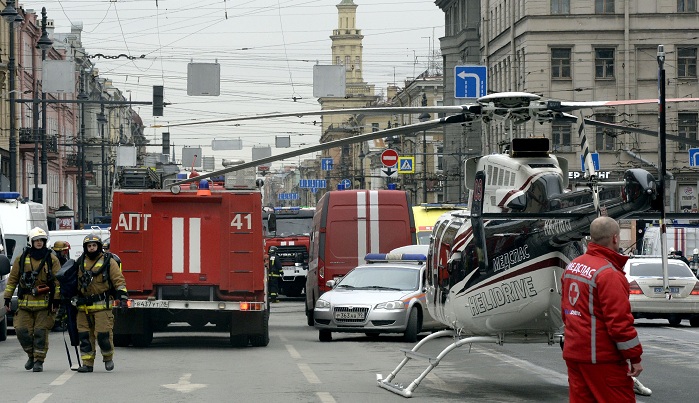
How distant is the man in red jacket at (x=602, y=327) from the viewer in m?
9.40

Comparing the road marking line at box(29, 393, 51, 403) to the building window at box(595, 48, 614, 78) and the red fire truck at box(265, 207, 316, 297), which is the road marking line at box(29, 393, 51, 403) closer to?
the red fire truck at box(265, 207, 316, 297)

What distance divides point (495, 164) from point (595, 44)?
6003 cm

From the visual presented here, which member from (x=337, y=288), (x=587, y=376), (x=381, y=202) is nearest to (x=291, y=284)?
(x=381, y=202)

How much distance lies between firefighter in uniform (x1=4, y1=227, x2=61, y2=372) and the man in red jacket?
10.1 meters

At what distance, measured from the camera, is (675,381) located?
647 inches

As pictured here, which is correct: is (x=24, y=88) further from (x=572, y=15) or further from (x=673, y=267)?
(x=673, y=267)

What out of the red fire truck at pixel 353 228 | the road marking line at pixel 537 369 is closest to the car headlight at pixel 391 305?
the road marking line at pixel 537 369

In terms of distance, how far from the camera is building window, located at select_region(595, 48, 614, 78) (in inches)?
2869

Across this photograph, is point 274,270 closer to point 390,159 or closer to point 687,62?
point 390,159

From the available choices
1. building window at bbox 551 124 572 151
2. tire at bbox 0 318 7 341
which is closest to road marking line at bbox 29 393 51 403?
tire at bbox 0 318 7 341

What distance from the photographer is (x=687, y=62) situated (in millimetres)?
72812

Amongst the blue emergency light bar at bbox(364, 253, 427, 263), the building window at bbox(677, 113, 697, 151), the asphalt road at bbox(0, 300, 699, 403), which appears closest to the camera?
the asphalt road at bbox(0, 300, 699, 403)

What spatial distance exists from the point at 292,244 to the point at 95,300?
28.5 metres

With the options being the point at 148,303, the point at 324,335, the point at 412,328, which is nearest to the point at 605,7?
the point at 412,328
